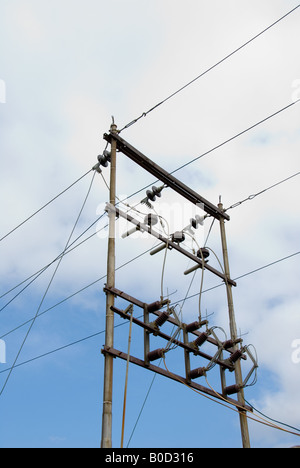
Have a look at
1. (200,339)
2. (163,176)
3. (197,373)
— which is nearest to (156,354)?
(197,373)

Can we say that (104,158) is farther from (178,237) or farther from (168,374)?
(168,374)

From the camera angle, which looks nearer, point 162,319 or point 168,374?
point 168,374

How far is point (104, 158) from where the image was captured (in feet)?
39.3

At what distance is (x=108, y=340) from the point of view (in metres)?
9.18

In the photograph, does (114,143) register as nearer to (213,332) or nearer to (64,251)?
(64,251)

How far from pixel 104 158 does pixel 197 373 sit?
4.91 metres

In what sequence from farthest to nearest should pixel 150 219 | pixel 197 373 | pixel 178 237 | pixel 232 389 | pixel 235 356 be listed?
pixel 178 237 → pixel 235 356 → pixel 150 219 → pixel 232 389 → pixel 197 373

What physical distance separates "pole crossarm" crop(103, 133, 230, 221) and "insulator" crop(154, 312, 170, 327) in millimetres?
3546

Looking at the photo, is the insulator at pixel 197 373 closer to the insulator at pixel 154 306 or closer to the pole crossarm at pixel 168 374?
the pole crossarm at pixel 168 374

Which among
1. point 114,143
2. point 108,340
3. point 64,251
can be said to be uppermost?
point 114,143
